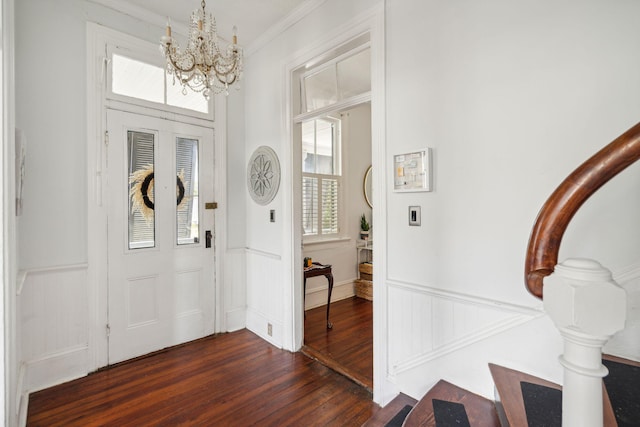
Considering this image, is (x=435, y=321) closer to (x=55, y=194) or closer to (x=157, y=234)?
(x=157, y=234)

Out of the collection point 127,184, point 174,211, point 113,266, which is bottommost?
point 113,266

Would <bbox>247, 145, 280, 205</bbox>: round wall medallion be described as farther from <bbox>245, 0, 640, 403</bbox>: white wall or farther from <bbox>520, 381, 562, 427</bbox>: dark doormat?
<bbox>520, 381, 562, 427</bbox>: dark doormat

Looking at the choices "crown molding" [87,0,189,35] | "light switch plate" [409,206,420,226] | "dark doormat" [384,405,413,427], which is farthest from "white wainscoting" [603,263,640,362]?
"crown molding" [87,0,189,35]

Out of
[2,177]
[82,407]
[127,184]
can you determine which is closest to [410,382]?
[82,407]

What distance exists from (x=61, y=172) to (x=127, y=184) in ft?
1.46

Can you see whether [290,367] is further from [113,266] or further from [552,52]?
[552,52]

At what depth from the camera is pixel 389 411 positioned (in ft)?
5.61

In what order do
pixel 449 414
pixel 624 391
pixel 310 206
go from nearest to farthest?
pixel 624 391
pixel 449 414
pixel 310 206

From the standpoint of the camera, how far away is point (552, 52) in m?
1.36

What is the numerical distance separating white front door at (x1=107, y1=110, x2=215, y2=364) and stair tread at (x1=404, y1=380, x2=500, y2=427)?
2.32 m

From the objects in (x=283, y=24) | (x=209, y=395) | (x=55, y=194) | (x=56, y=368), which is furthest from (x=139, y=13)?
(x=209, y=395)

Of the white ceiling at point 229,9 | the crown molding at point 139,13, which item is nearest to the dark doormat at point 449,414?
the white ceiling at point 229,9

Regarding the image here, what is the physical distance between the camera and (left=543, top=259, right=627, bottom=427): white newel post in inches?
21.1

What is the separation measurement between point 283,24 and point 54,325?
10.3 ft
